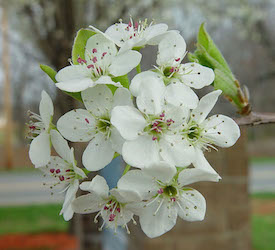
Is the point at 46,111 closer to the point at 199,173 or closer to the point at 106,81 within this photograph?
the point at 106,81

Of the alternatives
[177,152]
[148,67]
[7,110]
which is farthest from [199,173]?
[7,110]

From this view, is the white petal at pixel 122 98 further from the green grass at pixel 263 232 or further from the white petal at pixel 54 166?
the green grass at pixel 263 232

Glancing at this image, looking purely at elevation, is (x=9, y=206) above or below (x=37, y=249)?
below

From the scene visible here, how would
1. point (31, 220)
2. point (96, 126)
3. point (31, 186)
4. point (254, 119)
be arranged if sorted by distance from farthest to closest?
point (31, 186), point (31, 220), point (254, 119), point (96, 126)

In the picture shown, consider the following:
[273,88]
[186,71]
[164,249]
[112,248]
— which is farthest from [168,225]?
[273,88]

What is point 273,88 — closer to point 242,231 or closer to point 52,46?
point 52,46

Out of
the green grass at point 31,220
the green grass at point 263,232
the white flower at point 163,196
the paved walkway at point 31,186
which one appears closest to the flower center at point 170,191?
the white flower at point 163,196
